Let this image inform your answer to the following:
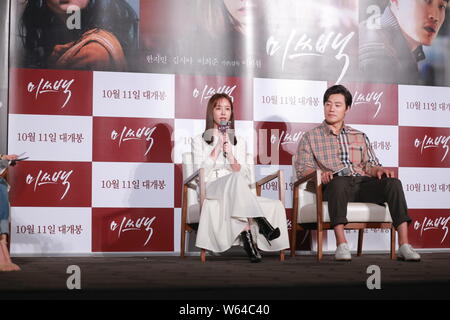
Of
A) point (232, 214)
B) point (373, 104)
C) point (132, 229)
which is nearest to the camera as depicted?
point (232, 214)

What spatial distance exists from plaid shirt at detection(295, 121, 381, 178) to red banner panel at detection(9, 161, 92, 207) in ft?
4.89

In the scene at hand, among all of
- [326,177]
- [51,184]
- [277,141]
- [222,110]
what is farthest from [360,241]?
[51,184]

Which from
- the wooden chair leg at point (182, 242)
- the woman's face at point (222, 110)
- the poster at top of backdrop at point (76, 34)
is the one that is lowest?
the wooden chair leg at point (182, 242)

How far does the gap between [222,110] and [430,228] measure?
76.6 inches

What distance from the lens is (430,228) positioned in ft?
17.2

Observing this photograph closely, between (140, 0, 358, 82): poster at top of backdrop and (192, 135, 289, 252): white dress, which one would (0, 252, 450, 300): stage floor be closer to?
(192, 135, 289, 252): white dress

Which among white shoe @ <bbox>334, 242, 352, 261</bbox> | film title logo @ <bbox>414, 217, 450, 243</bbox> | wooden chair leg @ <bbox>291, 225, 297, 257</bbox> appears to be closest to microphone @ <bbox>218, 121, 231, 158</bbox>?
wooden chair leg @ <bbox>291, 225, 297, 257</bbox>

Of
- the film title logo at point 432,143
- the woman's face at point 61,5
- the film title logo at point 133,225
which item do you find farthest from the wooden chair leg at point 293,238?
the woman's face at point 61,5

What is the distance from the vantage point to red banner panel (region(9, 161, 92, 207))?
4.67 metres

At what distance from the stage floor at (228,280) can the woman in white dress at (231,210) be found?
5.5 inches

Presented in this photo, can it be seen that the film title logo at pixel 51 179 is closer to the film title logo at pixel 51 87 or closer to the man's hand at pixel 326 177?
the film title logo at pixel 51 87

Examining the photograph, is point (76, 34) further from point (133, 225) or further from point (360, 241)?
point (360, 241)

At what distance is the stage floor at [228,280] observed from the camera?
2.43 metres

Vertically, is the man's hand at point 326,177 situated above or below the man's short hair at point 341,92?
below
